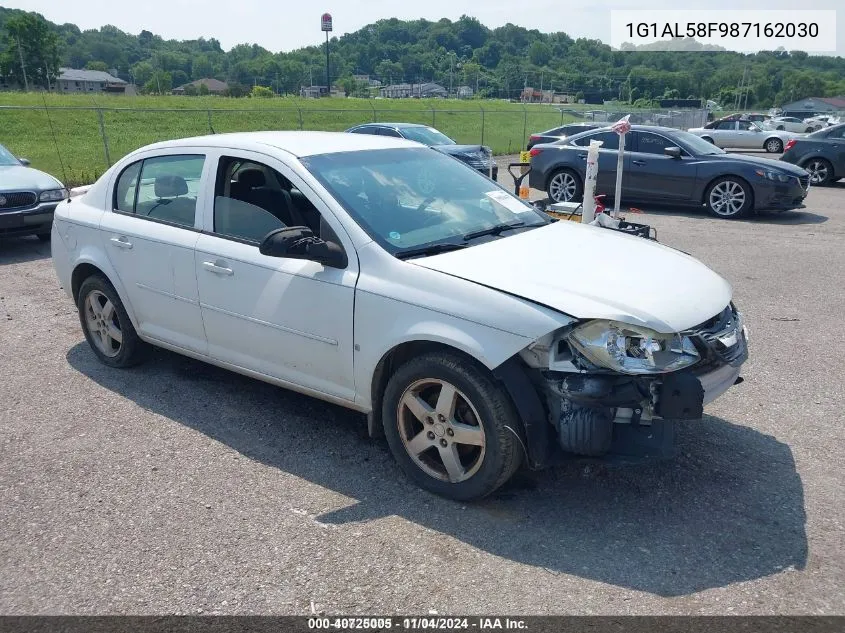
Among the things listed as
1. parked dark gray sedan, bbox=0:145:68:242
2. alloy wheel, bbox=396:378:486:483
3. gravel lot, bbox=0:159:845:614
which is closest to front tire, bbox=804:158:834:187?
gravel lot, bbox=0:159:845:614

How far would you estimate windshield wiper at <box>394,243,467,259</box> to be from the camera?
3.68 meters

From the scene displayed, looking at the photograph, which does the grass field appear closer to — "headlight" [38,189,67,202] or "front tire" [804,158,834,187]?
"headlight" [38,189,67,202]

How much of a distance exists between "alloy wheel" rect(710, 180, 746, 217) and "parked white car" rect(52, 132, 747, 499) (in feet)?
30.2

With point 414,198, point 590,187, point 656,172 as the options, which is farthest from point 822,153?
point 414,198

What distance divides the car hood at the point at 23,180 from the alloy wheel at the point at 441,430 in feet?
26.6

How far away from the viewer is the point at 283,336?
4035mm

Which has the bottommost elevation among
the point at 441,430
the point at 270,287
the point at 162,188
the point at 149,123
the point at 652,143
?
the point at 441,430

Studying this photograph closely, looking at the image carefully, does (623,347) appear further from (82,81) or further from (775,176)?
(82,81)

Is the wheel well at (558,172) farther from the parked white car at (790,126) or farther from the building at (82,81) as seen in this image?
the building at (82,81)

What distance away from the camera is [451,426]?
3471mm

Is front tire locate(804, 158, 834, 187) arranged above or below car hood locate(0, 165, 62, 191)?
below

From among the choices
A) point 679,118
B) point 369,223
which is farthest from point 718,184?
point 679,118

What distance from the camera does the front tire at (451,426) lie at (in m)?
3.28

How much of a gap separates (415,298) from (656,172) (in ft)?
35.4
